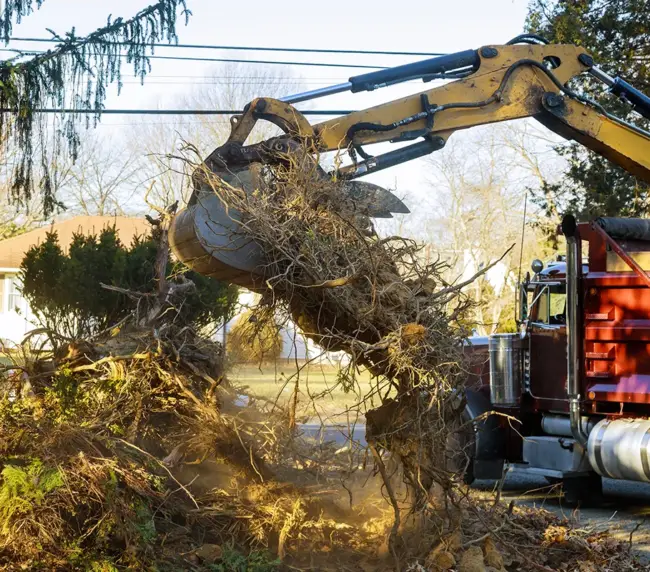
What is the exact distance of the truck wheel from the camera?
388 inches

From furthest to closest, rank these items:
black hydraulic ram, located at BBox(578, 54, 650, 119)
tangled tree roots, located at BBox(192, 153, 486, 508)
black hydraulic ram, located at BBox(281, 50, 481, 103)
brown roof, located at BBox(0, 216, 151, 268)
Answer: brown roof, located at BBox(0, 216, 151, 268) < black hydraulic ram, located at BBox(578, 54, 650, 119) < black hydraulic ram, located at BBox(281, 50, 481, 103) < tangled tree roots, located at BBox(192, 153, 486, 508)

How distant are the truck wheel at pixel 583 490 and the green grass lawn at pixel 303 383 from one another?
3.13 metres

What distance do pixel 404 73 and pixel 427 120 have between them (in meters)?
0.55

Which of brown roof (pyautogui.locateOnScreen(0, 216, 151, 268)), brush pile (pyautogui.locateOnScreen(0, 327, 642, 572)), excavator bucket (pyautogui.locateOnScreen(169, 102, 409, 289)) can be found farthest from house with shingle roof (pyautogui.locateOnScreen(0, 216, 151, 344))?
excavator bucket (pyautogui.locateOnScreen(169, 102, 409, 289))

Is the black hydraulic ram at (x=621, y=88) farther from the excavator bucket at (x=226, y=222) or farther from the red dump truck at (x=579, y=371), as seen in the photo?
the excavator bucket at (x=226, y=222)

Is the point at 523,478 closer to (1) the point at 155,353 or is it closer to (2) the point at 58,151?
(1) the point at 155,353

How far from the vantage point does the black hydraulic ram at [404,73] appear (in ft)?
26.7

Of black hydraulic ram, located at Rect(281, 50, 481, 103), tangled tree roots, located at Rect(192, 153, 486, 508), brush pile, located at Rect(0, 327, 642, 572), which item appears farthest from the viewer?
black hydraulic ram, located at Rect(281, 50, 481, 103)

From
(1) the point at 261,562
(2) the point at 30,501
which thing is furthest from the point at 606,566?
(2) the point at 30,501

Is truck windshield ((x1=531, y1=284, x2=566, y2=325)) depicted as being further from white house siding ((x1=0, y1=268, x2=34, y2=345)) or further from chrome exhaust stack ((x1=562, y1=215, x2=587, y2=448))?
white house siding ((x1=0, y1=268, x2=34, y2=345))

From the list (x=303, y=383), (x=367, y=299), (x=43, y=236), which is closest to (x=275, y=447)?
(x=303, y=383)

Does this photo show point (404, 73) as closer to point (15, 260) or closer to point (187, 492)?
point (187, 492)

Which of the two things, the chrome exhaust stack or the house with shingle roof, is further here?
the house with shingle roof

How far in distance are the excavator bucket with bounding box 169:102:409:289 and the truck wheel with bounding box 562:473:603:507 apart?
15.2ft
